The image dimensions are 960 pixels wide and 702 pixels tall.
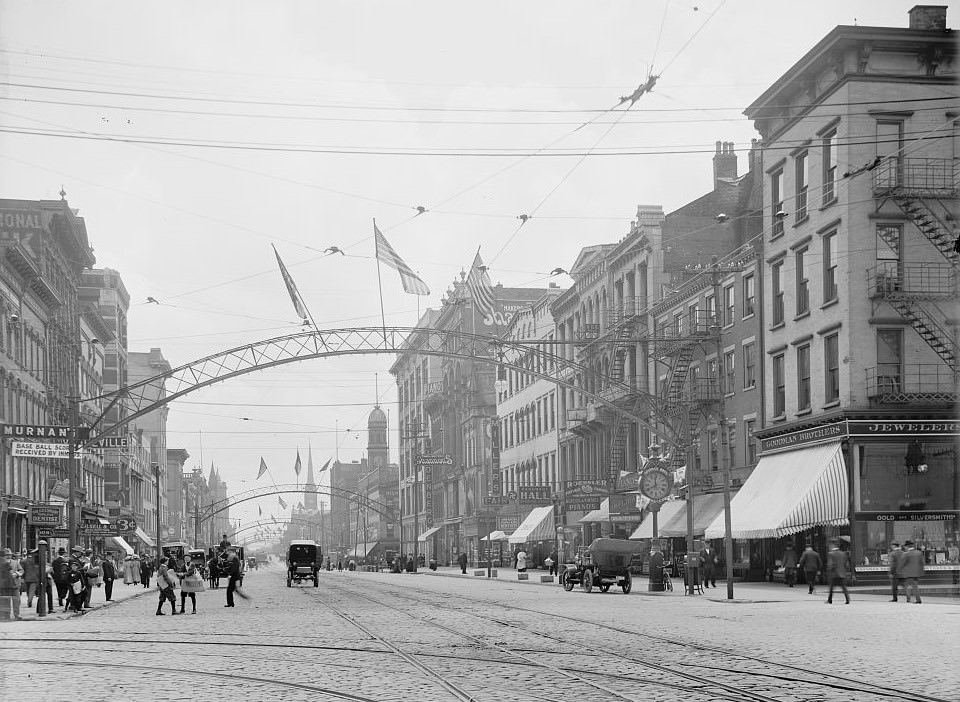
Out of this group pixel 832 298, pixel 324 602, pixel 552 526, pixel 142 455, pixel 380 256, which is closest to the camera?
pixel 324 602

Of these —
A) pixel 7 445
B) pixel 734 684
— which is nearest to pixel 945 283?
pixel 734 684

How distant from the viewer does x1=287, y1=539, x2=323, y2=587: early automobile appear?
6097cm

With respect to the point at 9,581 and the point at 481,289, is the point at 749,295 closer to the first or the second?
the point at 481,289

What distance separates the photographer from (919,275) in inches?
1634

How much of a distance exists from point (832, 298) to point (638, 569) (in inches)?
840

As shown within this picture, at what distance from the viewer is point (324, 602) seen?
39.1 m

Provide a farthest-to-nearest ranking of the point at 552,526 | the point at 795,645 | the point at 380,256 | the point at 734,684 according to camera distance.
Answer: the point at 552,526 → the point at 380,256 → the point at 795,645 → the point at 734,684

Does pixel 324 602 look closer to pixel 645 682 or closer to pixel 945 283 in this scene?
pixel 945 283

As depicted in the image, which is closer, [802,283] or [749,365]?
[802,283]

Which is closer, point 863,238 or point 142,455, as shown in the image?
point 863,238

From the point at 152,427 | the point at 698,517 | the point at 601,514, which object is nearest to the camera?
the point at 698,517

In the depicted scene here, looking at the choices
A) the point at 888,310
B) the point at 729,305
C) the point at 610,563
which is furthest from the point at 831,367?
the point at 729,305

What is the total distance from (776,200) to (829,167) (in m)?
5.18

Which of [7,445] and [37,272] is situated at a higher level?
[37,272]
